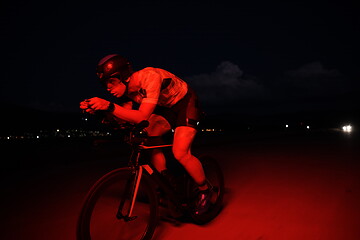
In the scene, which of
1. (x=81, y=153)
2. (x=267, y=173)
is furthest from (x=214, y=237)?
(x=81, y=153)

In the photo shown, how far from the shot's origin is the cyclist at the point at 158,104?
276cm

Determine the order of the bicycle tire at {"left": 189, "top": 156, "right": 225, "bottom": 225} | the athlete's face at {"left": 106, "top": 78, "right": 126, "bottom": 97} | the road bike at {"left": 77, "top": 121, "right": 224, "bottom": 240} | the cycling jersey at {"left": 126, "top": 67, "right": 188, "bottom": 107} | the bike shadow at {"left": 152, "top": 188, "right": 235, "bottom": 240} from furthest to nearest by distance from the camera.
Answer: the bicycle tire at {"left": 189, "top": 156, "right": 225, "bottom": 225} → the bike shadow at {"left": 152, "top": 188, "right": 235, "bottom": 240} → the athlete's face at {"left": 106, "top": 78, "right": 126, "bottom": 97} → the cycling jersey at {"left": 126, "top": 67, "right": 188, "bottom": 107} → the road bike at {"left": 77, "top": 121, "right": 224, "bottom": 240}

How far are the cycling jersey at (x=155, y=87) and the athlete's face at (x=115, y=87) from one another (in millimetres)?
97

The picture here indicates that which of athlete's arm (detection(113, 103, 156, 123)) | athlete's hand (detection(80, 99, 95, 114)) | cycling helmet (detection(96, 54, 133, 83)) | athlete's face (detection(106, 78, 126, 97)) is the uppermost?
cycling helmet (detection(96, 54, 133, 83))

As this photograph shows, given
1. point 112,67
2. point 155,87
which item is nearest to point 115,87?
point 112,67

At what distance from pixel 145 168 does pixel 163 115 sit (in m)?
0.89

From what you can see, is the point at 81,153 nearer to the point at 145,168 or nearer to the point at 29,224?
the point at 29,224

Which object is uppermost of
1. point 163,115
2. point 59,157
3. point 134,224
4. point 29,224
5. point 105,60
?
point 105,60

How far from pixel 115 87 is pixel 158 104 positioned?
2.18 feet

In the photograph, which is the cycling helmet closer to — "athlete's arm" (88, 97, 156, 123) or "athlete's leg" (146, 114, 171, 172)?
"athlete's arm" (88, 97, 156, 123)

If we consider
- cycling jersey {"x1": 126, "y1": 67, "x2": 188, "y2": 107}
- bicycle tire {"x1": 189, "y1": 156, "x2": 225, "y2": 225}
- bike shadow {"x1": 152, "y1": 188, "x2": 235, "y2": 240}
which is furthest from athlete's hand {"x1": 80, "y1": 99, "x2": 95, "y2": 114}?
bicycle tire {"x1": 189, "y1": 156, "x2": 225, "y2": 225}

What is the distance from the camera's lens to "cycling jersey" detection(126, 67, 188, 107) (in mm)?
2873

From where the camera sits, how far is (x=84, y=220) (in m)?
2.46

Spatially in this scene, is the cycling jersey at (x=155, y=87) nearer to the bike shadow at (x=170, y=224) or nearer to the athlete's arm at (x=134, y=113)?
the athlete's arm at (x=134, y=113)
